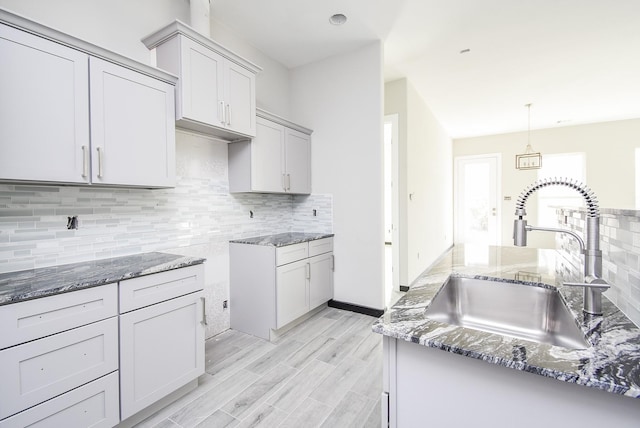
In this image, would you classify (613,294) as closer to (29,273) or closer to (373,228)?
(373,228)

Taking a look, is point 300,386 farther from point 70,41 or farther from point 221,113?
point 70,41

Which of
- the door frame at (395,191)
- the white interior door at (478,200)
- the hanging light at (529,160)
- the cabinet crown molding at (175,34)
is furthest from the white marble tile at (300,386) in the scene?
the white interior door at (478,200)

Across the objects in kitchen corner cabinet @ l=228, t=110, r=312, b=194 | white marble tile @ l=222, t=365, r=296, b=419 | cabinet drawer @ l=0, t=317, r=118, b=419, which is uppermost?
kitchen corner cabinet @ l=228, t=110, r=312, b=194

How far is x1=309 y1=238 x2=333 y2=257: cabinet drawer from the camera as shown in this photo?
3084 millimetres

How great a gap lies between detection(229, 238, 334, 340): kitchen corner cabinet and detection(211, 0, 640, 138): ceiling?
216 centimetres

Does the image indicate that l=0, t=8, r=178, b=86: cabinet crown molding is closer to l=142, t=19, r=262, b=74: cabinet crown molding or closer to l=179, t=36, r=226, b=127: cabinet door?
l=179, t=36, r=226, b=127: cabinet door

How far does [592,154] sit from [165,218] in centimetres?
804

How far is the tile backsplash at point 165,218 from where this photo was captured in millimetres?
1645

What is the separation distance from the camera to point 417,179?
4.48 metres

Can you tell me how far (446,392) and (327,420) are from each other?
1.17 metres

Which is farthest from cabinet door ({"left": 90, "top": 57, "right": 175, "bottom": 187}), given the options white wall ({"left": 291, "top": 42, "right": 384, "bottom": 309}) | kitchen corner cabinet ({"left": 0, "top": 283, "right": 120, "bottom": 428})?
white wall ({"left": 291, "top": 42, "right": 384, "bottom": 309})

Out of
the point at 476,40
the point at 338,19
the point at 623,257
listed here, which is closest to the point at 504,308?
the point at 623,257

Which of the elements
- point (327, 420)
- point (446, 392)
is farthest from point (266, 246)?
point (446, 392)

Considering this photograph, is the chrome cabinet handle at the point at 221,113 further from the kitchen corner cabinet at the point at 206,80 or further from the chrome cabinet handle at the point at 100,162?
the chrome cabinet handle at the point at 100,162
